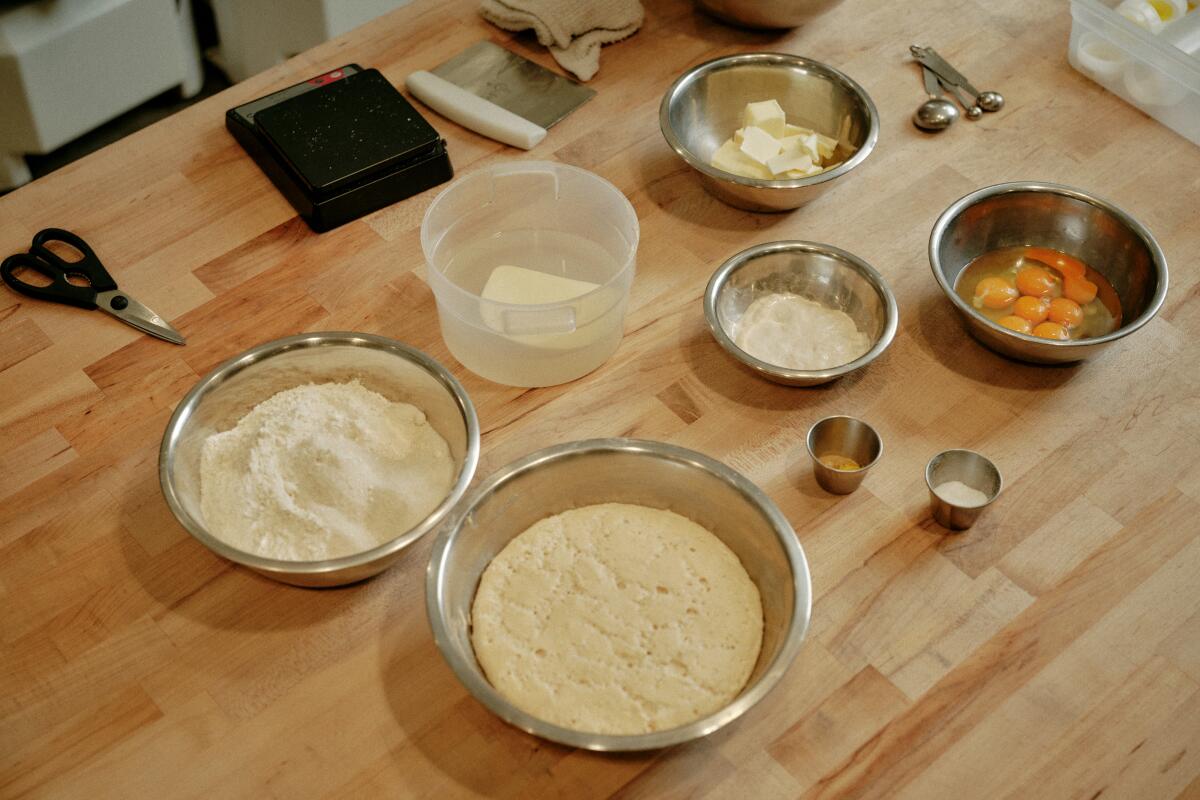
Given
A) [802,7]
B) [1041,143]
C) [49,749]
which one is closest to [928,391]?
[1041,143]

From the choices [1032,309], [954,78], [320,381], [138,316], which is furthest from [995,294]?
[138,316]

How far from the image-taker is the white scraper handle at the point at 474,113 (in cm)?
197

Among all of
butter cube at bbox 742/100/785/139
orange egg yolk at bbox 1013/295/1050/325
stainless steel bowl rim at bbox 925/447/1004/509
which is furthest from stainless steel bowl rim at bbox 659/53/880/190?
stainless steel bowl rim at bbox 925/447/1004/509

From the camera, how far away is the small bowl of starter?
5.37ft

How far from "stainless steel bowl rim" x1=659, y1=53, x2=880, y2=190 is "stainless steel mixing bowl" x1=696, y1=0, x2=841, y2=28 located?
0.10 m

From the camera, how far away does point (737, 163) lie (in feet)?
6.27

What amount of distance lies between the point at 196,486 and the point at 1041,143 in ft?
5.07

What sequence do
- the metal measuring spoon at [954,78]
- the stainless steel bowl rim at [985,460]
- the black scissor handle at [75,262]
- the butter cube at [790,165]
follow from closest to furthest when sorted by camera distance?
the stainless steel bowl rim at [985,460], the black scissor handle at [75,262], the butter cube at [790,165], the metal measuring spoon at [954,78]

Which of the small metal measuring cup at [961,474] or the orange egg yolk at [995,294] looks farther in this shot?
the orange egg yolk at [995,294]

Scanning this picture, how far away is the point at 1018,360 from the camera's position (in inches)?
67.3

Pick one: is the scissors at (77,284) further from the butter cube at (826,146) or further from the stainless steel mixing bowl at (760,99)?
the butter cube at (826,146)

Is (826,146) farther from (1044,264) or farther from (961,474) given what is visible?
(961,474)

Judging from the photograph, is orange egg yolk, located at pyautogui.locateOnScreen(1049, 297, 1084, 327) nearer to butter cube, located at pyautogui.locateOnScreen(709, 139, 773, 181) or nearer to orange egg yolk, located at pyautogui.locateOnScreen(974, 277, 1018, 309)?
→ orange egg yolk, located at pyautogui.locateOnScreen(974, 277, 1018, 309)

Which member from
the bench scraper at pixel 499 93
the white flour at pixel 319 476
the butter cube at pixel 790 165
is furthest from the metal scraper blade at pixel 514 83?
the white flour at pixel 319 476
